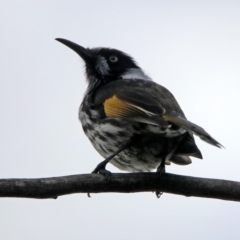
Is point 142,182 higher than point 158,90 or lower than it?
lower

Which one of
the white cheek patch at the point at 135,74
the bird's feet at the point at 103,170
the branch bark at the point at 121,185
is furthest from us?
the white cheek patch at the point at 135,74

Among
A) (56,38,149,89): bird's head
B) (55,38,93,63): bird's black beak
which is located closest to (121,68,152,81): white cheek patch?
(56,38,149,89): bird's head

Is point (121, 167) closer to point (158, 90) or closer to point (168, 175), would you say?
point (158, 90)

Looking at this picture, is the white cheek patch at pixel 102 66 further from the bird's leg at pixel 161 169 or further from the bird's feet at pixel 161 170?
the bird's feet at pixel 161 170

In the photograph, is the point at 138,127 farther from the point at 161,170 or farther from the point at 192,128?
the point at 192,128

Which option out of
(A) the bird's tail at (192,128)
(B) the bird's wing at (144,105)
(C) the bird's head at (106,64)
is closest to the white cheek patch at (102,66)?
(C) the bird's head at (106,64)

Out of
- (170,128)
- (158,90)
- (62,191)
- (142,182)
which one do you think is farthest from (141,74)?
(62,191)

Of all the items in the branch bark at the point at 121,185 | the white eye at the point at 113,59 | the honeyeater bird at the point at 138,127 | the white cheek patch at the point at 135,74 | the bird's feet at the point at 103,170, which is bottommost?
the branch bark at the point at 121,185
